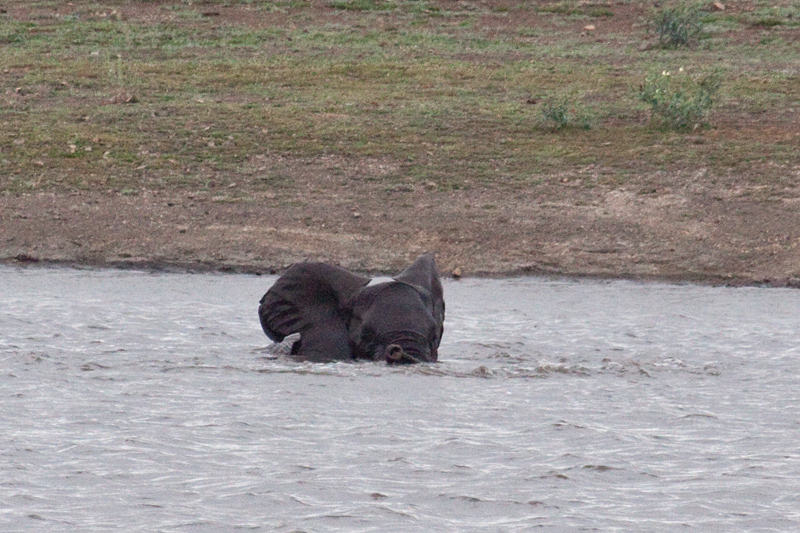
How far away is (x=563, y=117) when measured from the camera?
15203mm

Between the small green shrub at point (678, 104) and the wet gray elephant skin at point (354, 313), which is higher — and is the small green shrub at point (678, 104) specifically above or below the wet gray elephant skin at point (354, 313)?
above

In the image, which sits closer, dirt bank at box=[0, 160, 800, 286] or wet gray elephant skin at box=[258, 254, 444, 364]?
wet gray elephant skin at box=[258, 254, 444, 364]

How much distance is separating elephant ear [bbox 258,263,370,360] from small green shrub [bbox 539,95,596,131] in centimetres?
719

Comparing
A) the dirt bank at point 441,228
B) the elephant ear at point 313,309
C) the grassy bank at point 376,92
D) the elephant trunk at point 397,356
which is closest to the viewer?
the elephant trunk at point 397,356

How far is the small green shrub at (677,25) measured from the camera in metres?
19.4

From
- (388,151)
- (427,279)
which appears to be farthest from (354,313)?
(388,151)

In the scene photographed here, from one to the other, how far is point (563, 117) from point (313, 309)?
24.3 feet

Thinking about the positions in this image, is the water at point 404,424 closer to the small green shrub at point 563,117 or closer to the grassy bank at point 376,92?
the grassy bank at point 376,92

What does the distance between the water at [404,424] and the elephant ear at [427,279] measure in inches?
15.9

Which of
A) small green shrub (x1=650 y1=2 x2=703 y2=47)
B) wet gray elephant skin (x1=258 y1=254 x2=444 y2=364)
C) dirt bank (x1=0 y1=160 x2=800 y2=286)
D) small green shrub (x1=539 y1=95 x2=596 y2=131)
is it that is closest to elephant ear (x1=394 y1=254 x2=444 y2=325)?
wet gray elephant skin (x1=258 y1=254 x2=444 y2=364)

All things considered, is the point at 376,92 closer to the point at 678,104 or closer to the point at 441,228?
the point at 678,104

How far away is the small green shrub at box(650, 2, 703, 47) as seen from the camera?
19.4 metres

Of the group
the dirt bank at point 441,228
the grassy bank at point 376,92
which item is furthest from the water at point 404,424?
the grassy bank at point 376,92

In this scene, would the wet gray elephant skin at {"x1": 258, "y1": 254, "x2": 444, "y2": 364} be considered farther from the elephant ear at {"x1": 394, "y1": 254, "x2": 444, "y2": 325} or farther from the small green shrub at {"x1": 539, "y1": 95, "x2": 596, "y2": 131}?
the small green shrub at {"x1": 539, "y1": 95, "x2": 596, "y2": 131}
